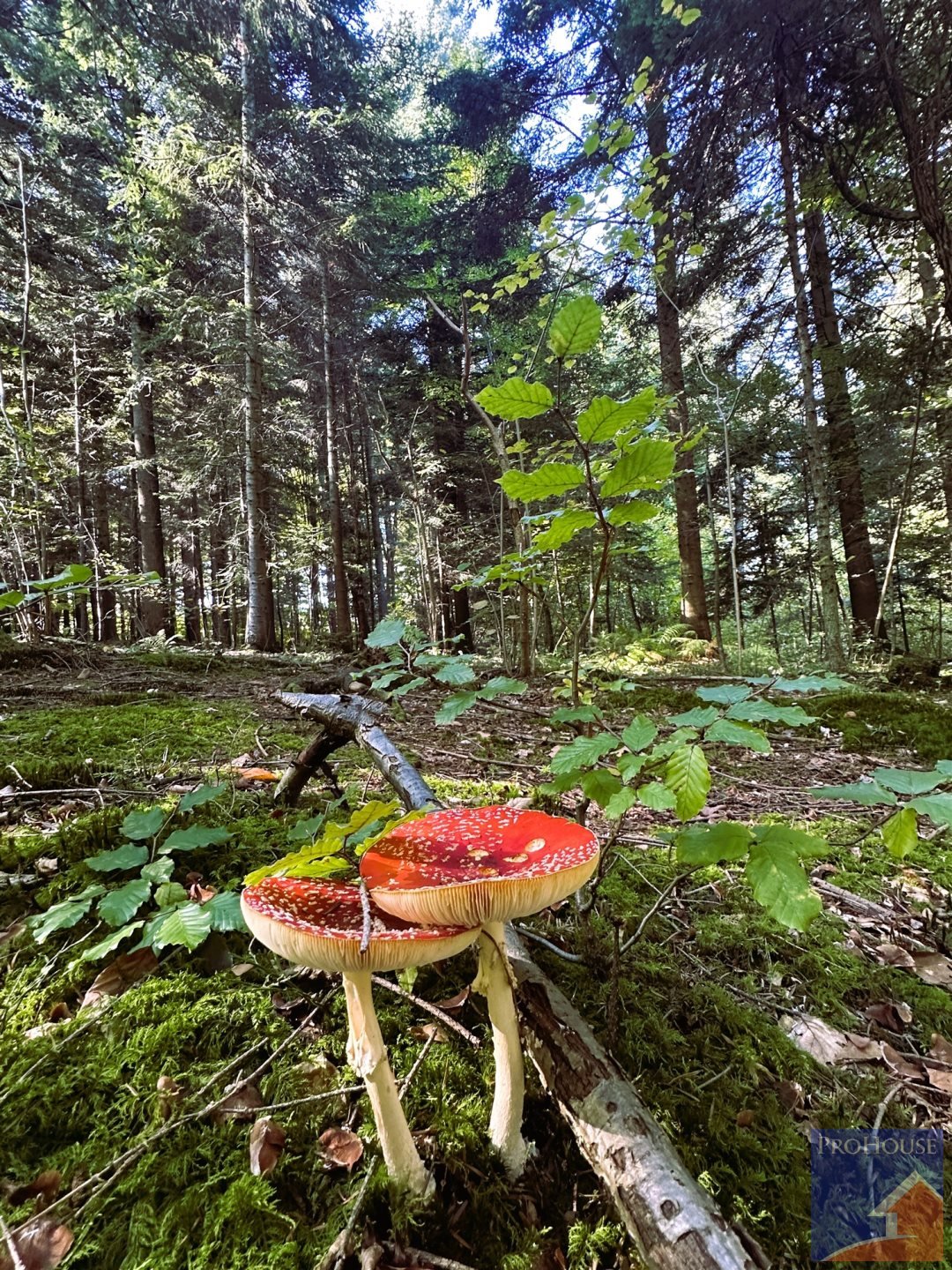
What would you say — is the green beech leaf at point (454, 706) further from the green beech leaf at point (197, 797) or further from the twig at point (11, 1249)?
the twig at point (11, 1249)

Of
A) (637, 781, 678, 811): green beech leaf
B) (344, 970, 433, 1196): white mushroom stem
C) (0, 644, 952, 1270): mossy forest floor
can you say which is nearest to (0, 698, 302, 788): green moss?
(0, 644, 952, 1270): mossy forest floor

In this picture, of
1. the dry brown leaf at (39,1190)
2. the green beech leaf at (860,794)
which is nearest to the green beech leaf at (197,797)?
the dry brown leaf at (39,1190)

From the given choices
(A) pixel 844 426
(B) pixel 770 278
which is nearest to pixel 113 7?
(B) pixel 770 278

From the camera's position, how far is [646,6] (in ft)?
21.0

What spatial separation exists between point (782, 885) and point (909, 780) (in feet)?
1.21

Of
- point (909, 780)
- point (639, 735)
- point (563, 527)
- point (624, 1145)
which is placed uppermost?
point (563, 527)

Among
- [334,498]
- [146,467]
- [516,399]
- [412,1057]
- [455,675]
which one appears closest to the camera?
[516,399]

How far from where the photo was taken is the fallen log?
2.91 ft

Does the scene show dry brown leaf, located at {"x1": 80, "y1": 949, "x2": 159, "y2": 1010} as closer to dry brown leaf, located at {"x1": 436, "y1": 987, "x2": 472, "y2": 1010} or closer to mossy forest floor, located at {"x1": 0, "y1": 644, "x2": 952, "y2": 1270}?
mossy forest floor, located at {"x1": 0, "y1": 644, "x2": 952, "y2": 1270}

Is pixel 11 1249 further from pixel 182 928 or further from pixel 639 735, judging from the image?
pixel 639 735

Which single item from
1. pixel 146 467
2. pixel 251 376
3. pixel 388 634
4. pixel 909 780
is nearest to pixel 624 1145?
pixel 909 780

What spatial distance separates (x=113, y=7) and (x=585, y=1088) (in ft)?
32.7

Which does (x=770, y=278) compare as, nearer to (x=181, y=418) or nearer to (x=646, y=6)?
(x=646, y=6)

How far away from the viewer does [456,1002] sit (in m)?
1.54
